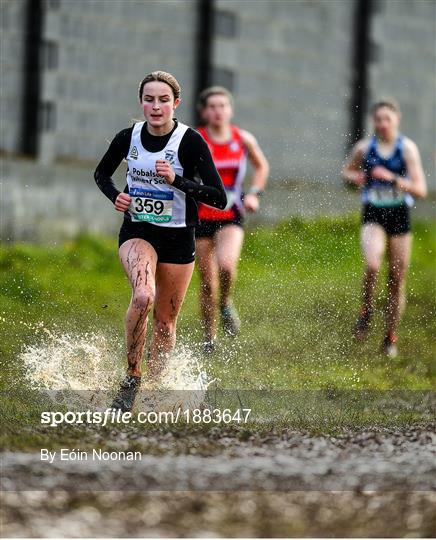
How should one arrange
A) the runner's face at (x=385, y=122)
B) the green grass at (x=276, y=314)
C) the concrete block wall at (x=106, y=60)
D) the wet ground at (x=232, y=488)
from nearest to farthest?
the wet ground at (x=232, y=488) < the green grass at (x=276, y=314) < the runner's face at (x=385, y=122) < the concrete block wall at (x=106, y=60)

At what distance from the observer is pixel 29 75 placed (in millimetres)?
12453

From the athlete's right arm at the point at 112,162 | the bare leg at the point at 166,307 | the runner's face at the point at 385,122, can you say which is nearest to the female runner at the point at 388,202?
the runner's face at the point at 385,122

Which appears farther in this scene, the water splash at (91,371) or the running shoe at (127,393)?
the water splash at (91,371)

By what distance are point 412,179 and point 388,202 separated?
0.75ft

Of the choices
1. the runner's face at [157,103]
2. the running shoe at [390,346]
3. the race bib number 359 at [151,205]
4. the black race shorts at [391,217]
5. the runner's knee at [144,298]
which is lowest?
the running shoe at [390,346]

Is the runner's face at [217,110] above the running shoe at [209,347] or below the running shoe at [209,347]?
above

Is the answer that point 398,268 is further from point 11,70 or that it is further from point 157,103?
point 11,70

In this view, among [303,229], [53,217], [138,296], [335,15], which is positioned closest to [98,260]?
[53,217]

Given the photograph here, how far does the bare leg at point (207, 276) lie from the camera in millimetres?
8930

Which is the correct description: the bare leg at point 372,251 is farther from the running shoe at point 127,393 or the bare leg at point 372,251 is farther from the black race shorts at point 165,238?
the running shoe at point 127,393

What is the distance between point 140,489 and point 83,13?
24.8 ft

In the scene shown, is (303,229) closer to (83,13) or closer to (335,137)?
(83,13)

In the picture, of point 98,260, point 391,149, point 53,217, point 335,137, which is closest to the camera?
point 391,149

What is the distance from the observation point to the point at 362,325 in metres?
9.62
